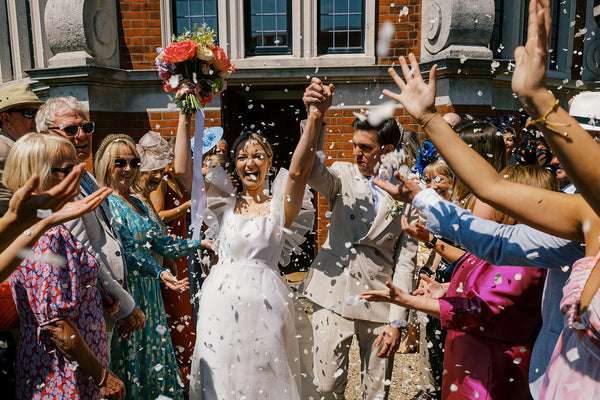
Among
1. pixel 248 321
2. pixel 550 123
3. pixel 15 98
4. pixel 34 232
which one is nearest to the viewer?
pixel 550 123

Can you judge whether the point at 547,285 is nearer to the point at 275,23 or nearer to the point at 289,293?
the point at 289,293

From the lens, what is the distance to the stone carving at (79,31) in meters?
6.23

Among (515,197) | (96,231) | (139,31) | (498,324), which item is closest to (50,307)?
(96,231)

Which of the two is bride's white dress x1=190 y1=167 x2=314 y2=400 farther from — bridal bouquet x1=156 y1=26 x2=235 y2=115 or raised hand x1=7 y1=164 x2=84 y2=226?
raised hand x1=7 y1=164 x2=84 y2=226

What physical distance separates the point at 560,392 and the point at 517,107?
6.23 m

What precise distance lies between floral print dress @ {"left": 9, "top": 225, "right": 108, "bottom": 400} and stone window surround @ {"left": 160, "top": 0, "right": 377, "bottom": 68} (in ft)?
16.4

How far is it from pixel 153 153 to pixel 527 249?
3.36 meters

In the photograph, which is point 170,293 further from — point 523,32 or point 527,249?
point 523,32

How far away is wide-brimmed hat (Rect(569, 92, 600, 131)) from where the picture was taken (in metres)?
2.42

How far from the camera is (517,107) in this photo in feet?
22.6

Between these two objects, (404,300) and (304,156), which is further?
(304,156)

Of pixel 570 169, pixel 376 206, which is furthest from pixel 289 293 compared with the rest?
pixel 570 169

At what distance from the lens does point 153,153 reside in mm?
4180

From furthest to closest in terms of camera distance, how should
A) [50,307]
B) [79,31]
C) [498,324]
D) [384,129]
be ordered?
[79,31]
[384,129]
[498,324]
[50,307]
